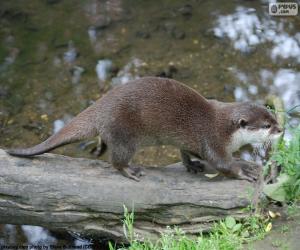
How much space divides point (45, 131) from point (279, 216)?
254 centimetres

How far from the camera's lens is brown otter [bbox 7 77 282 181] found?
3.71 m

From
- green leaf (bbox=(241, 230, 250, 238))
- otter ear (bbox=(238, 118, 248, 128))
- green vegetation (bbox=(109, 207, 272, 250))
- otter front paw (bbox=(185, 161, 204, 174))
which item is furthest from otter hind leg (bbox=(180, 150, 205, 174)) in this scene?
green leaf (bbox=(241, 230, 250, 238))

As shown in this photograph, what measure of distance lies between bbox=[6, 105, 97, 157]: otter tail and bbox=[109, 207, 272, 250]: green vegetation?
0.63 meters

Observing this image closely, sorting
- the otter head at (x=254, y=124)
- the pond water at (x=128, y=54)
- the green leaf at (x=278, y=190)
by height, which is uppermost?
the otter head at (x=254, y=124)

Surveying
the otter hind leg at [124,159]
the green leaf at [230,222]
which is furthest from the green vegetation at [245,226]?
the otter hind leg at [124,159]

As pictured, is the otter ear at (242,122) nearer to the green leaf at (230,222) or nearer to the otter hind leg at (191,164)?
the otter hind leg at (191,164)

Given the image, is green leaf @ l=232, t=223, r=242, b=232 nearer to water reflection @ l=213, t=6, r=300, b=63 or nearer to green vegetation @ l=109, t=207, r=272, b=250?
green vegetation @ l=109, t=207, r=272, b=250

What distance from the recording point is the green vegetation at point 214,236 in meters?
3.20

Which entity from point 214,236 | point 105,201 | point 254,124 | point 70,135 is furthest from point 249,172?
point 70,135

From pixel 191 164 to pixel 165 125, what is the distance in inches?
15.0

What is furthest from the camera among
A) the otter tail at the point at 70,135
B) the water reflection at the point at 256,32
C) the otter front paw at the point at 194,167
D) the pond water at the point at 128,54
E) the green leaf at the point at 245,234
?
the water reflection at the point at 256,32

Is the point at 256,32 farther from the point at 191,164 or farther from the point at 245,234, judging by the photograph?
the point at 245,234

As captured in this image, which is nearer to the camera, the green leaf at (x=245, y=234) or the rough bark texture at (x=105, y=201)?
the green leaf at (x=245, y=234)

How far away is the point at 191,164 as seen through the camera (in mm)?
3998
